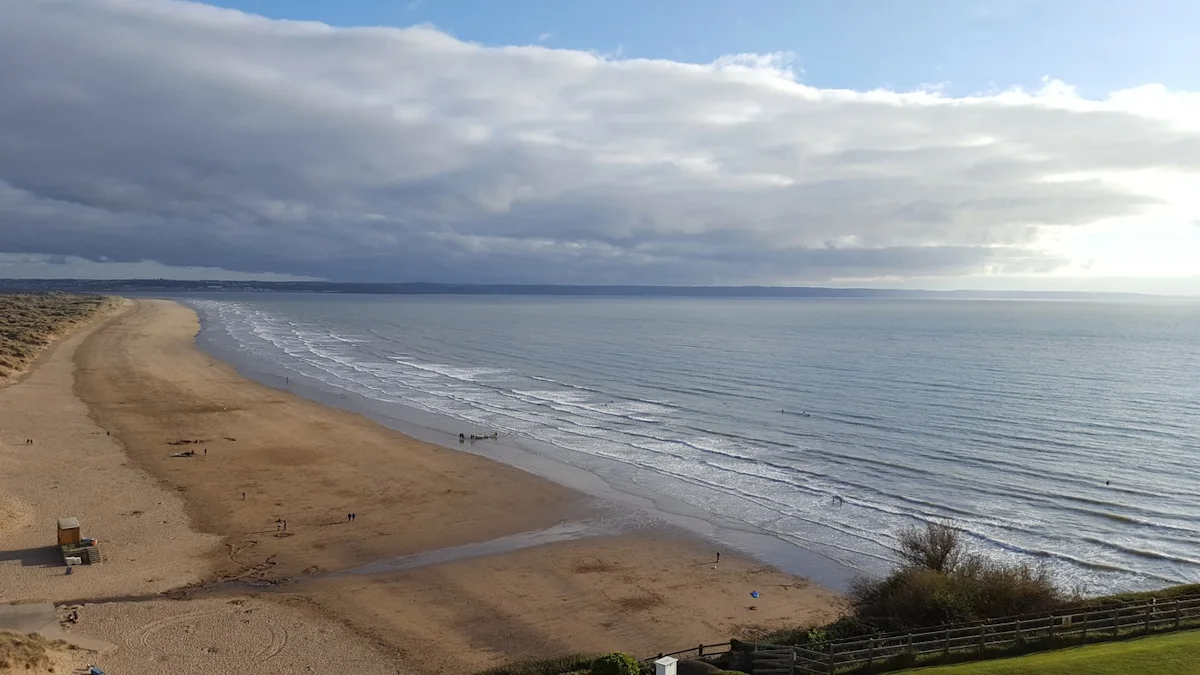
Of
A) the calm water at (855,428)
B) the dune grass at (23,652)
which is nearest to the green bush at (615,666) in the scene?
the dune grass at (23,652)

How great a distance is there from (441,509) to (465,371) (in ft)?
161

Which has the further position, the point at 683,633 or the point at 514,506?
the point at 514,506

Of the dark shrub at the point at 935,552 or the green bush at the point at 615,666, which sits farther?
the dark shrub at the point at 935,552

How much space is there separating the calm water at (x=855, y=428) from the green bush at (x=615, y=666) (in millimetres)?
13621

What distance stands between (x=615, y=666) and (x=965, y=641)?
25.9 ft

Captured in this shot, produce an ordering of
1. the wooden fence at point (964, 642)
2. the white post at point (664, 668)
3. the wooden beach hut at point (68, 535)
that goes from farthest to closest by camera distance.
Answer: the wooden beach hut at point (68, 535), the wooden fence at point (964, 642), the white post at point (664, 668)

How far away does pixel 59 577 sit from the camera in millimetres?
25391

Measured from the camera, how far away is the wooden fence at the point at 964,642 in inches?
698

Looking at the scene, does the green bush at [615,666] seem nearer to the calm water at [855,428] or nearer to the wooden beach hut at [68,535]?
the calm water at [855,428]

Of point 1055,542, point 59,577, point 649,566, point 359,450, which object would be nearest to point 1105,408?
point 1055,542

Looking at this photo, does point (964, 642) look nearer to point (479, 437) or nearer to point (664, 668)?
point (664, 668)

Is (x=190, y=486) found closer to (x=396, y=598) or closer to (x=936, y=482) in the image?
(x=396, y=598)

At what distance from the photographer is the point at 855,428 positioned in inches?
2060

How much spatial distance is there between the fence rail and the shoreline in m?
8.10
